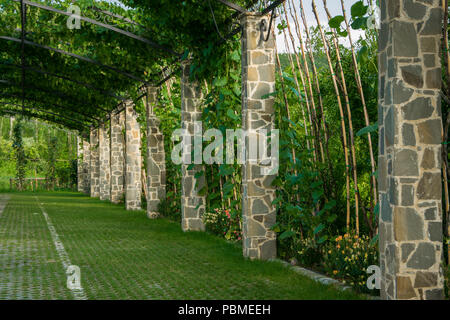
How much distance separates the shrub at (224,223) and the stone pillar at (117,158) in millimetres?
10891

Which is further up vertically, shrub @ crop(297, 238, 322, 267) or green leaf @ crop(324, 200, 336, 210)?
green leaf @ crop(324, 200, 336, 210)

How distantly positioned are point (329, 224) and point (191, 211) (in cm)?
455

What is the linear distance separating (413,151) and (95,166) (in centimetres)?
2393

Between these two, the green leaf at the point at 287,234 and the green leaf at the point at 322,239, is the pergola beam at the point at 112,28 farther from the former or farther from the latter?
the green leaf at the point at 322,239

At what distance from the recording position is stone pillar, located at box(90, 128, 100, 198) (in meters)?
26.9

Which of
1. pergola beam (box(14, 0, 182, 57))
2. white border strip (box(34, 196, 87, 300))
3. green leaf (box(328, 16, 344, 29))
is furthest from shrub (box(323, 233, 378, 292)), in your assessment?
pergola beam (box(14, 0, 182, 57))

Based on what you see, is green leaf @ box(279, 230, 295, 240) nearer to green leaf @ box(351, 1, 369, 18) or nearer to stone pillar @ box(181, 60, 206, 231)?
green leaf @ box(351, 1, 369, 18)

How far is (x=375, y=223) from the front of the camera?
Answer: 6484mm

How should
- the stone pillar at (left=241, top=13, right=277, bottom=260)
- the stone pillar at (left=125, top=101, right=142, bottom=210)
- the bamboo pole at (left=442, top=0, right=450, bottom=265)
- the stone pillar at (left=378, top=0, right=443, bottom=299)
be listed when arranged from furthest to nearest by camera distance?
the stone pillar at (left=125, top=101, right=142, bottom=210) < the stone pillar at (left=241, top=13, right=277, bottom=260) < the bamboo pole at (left=442, top=0, right=450, bottom=265) < the stone pillar at (left=378, top=0, right=443, bottom=299)

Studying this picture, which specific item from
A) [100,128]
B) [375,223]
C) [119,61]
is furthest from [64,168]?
[375,223]

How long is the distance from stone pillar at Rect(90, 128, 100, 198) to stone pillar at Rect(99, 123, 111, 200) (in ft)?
5.55

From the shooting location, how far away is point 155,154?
15273 millimetres

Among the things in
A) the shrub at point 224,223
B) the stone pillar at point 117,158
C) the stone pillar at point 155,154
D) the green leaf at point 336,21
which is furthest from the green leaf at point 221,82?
the stone pillar at point 117,158
